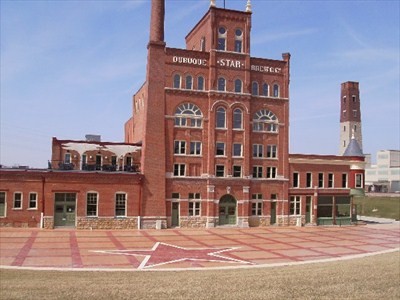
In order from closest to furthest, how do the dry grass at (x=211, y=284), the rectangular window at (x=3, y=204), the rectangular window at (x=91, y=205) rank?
the dry grass at (x=211, y=284), the rectangular window at (x=3, y=204), the rectangular window at (x=91, y=205)

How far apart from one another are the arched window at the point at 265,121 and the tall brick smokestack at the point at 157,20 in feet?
42.0

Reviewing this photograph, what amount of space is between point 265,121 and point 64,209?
2228 cm

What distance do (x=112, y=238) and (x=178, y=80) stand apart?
1746 centimetres

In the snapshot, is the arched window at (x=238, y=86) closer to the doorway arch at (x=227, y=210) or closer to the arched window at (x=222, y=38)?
the arched window at (x=222, y=38)

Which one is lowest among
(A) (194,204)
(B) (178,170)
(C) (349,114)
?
(A) (194,204)

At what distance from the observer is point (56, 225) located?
134 feet

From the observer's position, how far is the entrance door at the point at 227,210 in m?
46.9

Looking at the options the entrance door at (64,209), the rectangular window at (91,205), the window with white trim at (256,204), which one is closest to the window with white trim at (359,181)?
the window with white trim at (256,204)

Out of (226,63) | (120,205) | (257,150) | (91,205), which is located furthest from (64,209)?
(226,63)

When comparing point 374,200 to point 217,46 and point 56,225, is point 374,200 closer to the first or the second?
point 217,46

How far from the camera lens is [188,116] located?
151 feet

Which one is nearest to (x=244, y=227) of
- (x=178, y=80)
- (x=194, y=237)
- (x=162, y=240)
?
(x=194, y=237)

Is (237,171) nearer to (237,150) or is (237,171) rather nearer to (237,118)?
(237,150)

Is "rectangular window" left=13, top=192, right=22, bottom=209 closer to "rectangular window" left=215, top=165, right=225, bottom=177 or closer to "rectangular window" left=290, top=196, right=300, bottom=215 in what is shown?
"rectangular window" left=215, top=165, right=225, bottom=177
